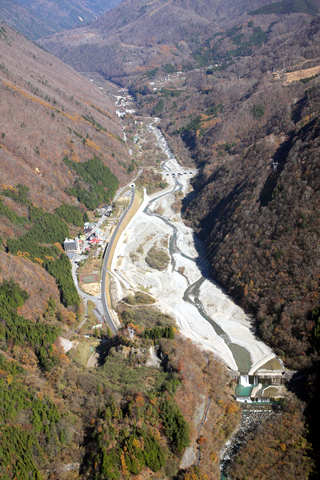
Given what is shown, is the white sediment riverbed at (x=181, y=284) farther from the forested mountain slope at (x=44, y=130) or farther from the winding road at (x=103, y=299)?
the forested mountain slope at (x=44, y=130)

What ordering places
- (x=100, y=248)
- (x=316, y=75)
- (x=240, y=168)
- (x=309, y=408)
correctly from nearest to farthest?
1. (x=309, y=408)
2. (x=100, y=248)
3. (x=240, y=168)
4. (x=316, y=75)

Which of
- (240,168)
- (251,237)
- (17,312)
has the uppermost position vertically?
(240,168)

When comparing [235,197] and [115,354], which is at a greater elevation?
[235,197]

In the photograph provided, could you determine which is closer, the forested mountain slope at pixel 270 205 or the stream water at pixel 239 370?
the stream water at pixel 239 370

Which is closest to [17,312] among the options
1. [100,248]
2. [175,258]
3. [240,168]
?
[100,248]

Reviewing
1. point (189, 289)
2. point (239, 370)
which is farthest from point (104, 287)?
point (239, 370)

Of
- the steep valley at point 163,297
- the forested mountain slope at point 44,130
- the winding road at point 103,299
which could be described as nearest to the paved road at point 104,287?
the winding road at point 103,299

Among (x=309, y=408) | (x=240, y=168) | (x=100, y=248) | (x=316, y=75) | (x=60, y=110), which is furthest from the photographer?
(x=60, y=110)

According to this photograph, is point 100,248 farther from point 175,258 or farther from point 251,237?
point 251,237
